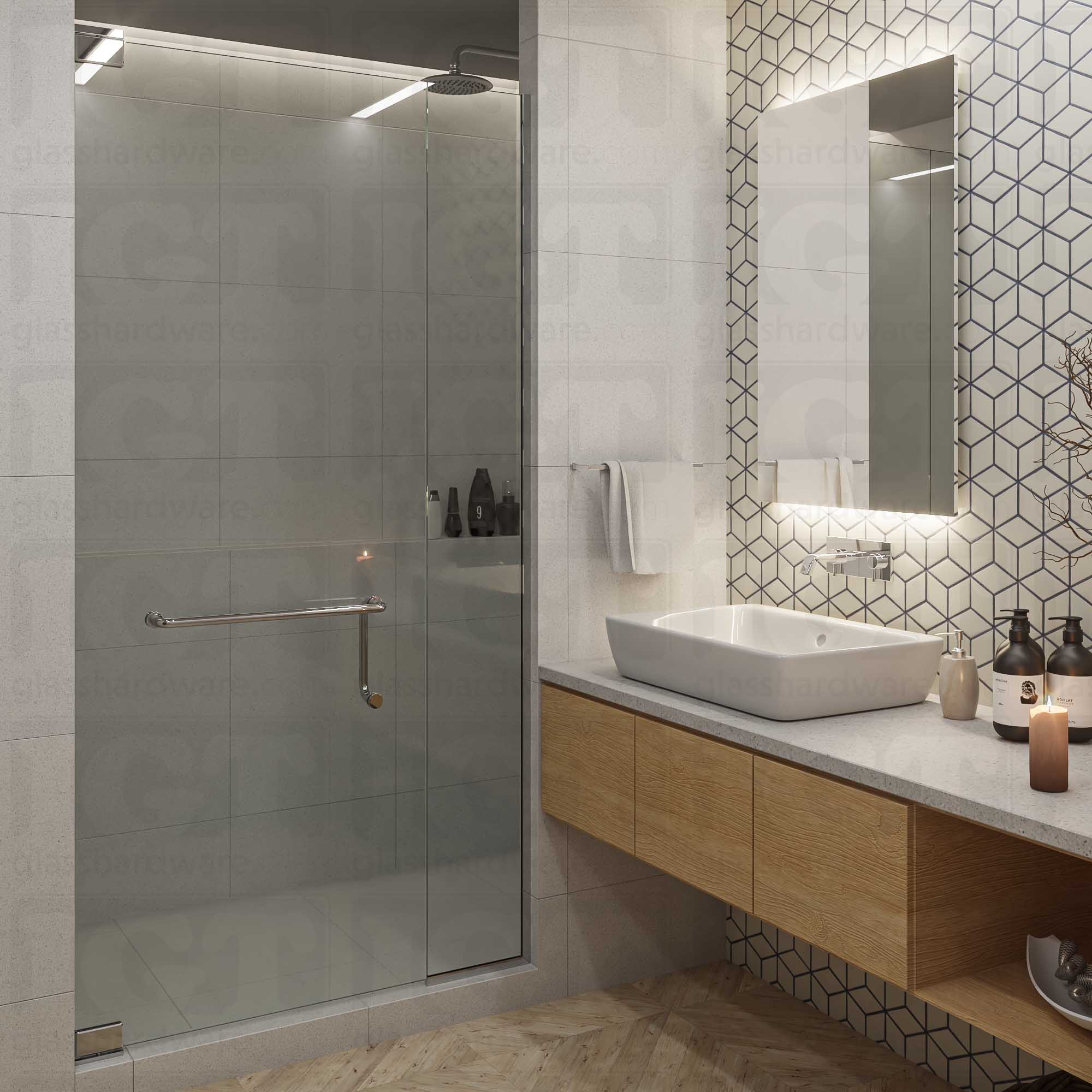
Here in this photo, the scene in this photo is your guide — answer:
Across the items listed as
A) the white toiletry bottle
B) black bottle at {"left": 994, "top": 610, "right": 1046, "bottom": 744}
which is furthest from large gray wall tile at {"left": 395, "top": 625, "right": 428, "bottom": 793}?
black bottle at {"left": 994, "top": 610, "right": 1046, "bottom": 744}

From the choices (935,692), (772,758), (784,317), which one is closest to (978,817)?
(772,758)

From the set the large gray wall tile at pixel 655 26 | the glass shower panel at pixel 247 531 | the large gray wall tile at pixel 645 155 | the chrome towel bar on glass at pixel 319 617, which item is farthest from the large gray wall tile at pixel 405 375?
the large gray wall tile at pixel 655 26

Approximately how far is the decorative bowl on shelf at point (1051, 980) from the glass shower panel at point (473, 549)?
1.35m

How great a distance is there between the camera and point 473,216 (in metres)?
2.80

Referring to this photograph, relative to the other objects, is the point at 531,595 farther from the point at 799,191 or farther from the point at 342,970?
the point at 799,191

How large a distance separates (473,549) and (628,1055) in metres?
1.29

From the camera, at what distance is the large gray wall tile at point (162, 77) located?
7.82 feet

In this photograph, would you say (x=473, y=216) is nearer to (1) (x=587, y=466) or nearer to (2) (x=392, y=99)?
(2) (x=392, y=99)

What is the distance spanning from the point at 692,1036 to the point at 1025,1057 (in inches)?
31.2

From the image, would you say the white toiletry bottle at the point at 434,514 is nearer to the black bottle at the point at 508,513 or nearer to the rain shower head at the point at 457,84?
the black bottle at the point at 508,513

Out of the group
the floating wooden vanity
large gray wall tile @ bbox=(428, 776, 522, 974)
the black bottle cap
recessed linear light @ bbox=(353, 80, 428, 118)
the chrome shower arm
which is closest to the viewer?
the floating wooden vanity

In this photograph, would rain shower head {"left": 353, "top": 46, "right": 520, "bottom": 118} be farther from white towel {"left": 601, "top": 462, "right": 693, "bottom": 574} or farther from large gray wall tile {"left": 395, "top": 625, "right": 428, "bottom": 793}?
large gray wall tile {"left": 395, "top": 625, "right": 428, "bottom": 793}

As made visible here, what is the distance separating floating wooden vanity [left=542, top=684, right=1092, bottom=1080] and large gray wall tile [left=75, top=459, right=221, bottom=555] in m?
1.10

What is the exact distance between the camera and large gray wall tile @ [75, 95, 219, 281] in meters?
2.38
